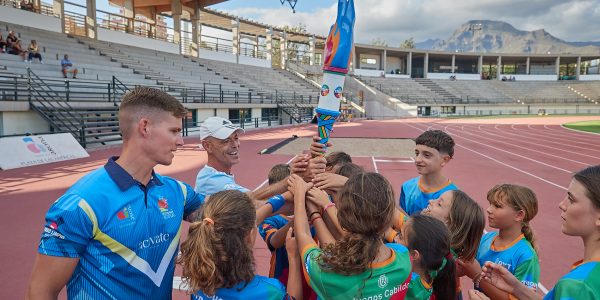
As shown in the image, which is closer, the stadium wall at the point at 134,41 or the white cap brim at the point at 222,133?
the white cap brim at the point at 222,133

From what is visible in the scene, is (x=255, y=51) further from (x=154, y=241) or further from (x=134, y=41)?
(x=154, y=241)

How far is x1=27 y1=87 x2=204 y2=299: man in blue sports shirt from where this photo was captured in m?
1.64

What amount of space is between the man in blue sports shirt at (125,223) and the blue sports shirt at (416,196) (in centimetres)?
231

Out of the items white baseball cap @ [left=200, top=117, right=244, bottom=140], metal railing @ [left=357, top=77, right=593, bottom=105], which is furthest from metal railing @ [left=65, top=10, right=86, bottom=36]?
metal railing @ [left=357, top=77, right=593, bottom=105]

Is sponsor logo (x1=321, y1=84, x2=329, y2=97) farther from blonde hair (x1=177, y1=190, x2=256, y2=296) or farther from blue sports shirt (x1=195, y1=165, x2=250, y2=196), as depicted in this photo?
blue sports shirt (x1=195, y1=165, x2=250, y2=196)

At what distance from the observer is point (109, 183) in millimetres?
1815

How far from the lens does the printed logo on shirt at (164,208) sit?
202 centimetres

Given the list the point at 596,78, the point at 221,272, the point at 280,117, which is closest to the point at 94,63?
the point at 280,117

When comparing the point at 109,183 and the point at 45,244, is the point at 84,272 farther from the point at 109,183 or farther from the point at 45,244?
the point at 109,183

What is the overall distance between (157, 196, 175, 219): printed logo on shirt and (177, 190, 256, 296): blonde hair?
27 cm

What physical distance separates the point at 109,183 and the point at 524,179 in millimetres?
11708

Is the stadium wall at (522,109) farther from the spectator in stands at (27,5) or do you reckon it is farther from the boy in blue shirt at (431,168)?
the boy in blue shirt at (431,168)

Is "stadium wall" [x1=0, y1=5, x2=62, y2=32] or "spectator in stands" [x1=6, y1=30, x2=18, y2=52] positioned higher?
"stadium wall" [x1=0, y1=5, x2=62, y2=32]

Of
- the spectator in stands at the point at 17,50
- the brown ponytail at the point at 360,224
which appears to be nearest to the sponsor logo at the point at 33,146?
the spectator in stands at the point at 17,50
